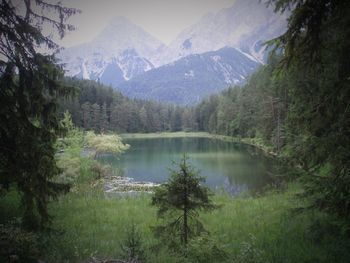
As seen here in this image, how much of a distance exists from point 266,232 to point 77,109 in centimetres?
11704

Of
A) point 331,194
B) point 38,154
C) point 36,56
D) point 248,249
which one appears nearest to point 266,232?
point 331,194

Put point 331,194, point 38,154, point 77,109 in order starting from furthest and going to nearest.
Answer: point 77,109 < point 38,154 < point 331,194

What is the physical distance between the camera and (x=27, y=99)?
7703mm

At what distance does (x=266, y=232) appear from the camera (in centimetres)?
903

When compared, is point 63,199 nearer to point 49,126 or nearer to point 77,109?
point 49,126

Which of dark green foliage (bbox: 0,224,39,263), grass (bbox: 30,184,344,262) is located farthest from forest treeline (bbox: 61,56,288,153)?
dark green foliage (bbox: 0,224,39,263)

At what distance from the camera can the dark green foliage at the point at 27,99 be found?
277 inches

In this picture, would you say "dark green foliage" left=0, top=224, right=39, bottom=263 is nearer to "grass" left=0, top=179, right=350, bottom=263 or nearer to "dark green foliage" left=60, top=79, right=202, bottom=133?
"grass" left=0, top=179, right=350, bottom=263

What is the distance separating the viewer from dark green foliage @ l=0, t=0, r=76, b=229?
277 inches

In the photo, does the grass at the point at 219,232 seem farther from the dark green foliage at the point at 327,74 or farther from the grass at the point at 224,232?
the dark green foliage at the point at 327,74

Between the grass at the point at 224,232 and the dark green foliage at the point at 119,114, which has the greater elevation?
the dark green foliage at the point at 119,114

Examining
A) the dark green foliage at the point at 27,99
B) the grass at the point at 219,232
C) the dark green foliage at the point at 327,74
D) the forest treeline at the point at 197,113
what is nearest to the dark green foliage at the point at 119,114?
the forest treeline at the point at 197,113

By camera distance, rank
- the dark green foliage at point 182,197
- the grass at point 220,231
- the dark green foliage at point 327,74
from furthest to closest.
→ 1. the dark green foliage at point 182,197
2. the grass at point 220,231
3. the dark green foliage at point 327,74

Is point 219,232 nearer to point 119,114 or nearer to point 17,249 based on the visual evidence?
point 17,249
